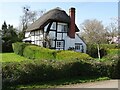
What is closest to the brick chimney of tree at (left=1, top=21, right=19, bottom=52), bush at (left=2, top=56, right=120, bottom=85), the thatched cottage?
the thatched cottage

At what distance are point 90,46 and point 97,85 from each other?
85.9ft

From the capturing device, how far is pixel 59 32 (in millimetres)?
35875

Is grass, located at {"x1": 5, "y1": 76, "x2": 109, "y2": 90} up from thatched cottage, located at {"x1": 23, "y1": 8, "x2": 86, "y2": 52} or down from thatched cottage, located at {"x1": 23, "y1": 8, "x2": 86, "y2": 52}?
down

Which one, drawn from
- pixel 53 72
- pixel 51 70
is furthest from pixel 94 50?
pixel 51 70

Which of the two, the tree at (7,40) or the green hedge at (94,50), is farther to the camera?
the tree at (7,40)

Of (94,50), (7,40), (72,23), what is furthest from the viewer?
(7,40)

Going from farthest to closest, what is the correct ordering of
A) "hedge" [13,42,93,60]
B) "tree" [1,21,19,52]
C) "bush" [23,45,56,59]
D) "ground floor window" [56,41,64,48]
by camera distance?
"tree" [1,21,19,52]
"ground floor window" [56,41,64,48]
"bush" [23,45,56,59]
"hedge" [13,42,93,60]

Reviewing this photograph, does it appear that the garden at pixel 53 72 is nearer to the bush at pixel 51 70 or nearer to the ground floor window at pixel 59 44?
the bush at pixel 51 70

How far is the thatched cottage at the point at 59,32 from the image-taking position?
35.1 meters

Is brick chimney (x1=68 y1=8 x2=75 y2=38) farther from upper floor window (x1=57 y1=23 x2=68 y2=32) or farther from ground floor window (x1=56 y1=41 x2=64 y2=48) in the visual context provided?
ground floor window (x1=56 y1=41 x2=64 y2=48)

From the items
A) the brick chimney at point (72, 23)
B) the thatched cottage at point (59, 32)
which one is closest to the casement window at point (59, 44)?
the thatched cottage at point (59, 32)

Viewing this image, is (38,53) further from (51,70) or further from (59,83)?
(59,83)

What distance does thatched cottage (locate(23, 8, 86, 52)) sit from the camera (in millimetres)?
35062

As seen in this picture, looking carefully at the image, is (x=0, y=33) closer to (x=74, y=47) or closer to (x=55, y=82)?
(x=74, y=47)
